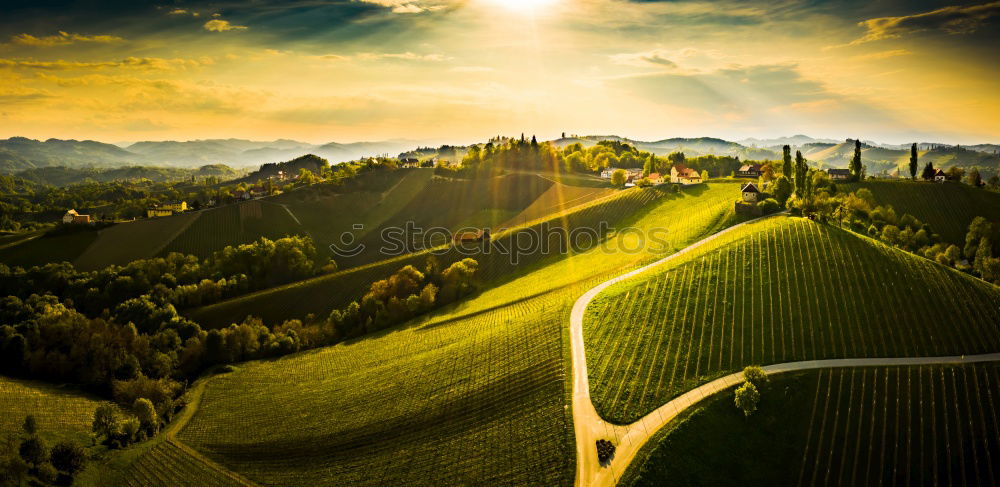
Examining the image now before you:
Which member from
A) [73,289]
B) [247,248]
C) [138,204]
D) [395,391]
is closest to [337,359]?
[395,391]

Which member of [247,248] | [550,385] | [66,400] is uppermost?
[247,248]

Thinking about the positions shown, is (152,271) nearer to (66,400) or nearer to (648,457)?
(66,400)

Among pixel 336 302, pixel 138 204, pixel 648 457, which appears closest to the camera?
pixel 648 457

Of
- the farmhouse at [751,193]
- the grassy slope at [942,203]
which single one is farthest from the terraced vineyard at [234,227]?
the grassy slope at [942,203]

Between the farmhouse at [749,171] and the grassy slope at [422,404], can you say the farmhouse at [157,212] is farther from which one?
the farmhouse at [749,171]

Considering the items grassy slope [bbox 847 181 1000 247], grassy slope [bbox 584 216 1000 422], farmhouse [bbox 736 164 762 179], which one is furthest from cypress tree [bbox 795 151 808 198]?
farmhouse [bbox 736 164 762 179]

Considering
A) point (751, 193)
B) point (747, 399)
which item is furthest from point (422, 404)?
point (751, 193)

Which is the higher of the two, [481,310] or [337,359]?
[481,310]

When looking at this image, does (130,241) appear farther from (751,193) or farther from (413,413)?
(751,193)
